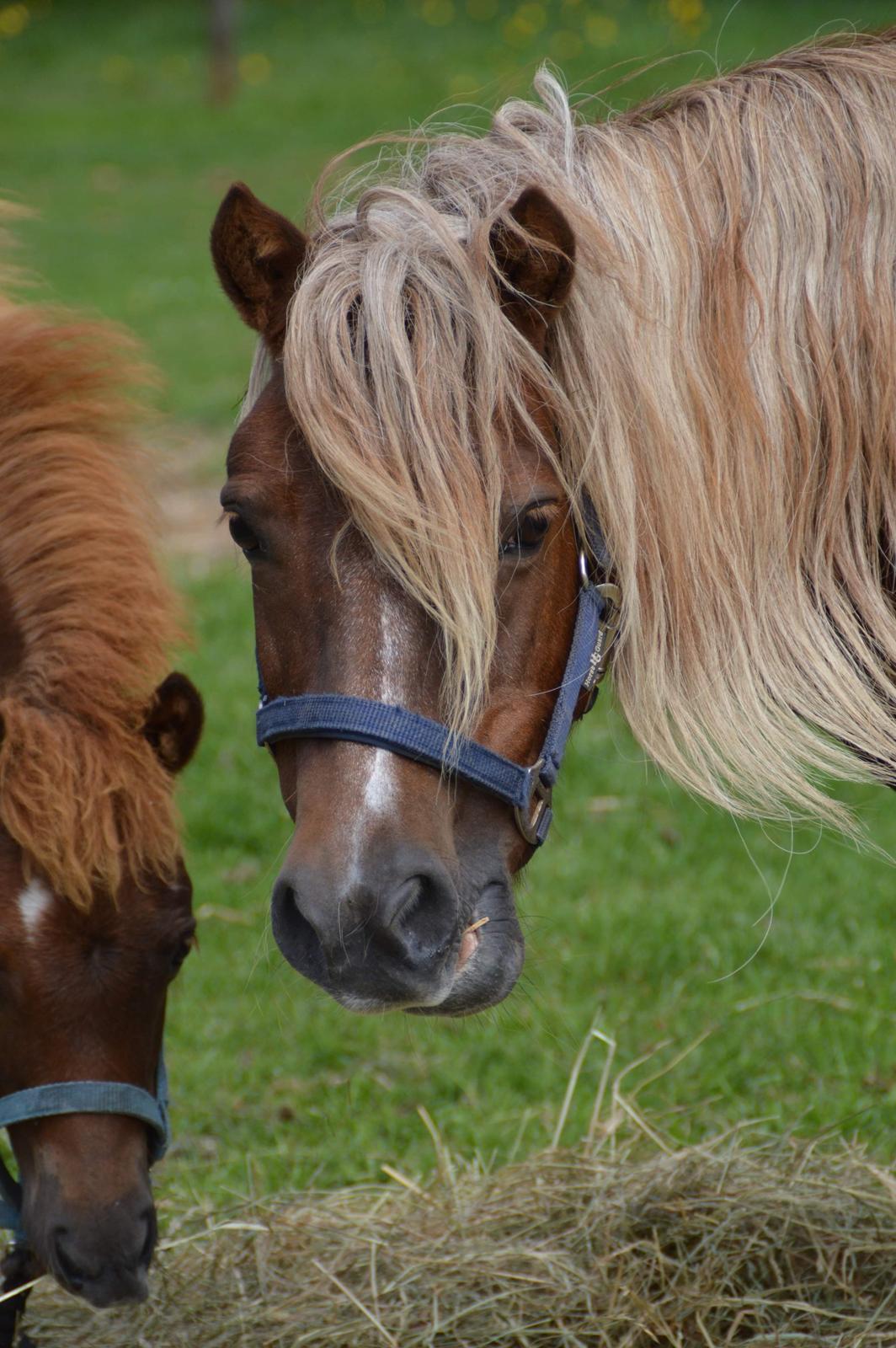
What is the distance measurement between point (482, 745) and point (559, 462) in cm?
45

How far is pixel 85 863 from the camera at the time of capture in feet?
8.50

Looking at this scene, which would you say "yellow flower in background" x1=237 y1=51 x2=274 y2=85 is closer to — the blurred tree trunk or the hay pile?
the blurred tree trunk

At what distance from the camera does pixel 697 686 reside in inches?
90.8

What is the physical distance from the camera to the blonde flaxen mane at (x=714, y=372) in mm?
2186

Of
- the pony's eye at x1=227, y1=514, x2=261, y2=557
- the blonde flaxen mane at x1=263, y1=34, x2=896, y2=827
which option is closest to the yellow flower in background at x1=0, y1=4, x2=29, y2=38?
the blonde flaxen mane at x1=263, y1=34, x2=896, y2=827

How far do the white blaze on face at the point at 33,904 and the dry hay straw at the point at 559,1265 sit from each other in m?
0.90

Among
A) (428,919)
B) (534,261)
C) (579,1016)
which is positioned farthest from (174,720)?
(579,1016)

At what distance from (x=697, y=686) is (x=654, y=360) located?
0.51 meters

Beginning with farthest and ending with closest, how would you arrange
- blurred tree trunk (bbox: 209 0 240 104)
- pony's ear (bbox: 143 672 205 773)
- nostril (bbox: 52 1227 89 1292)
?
blurred tree trunk (bbox: 209 0 240 104) < pony's ear (bbox: 143 672 205 773) < nostril (bbox: 52 1227 89 1292)

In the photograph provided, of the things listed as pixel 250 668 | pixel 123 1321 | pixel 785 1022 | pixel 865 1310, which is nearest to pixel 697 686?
pixel 865 1310

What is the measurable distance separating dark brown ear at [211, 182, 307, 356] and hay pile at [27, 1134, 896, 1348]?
1819 mm

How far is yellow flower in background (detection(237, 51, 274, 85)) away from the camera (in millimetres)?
20016

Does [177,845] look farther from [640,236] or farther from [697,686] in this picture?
[640,236]

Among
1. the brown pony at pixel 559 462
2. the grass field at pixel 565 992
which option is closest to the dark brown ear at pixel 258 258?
the brown pony at pixel 559 462
